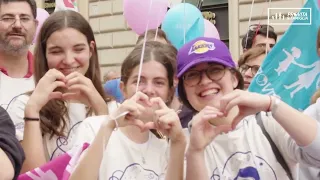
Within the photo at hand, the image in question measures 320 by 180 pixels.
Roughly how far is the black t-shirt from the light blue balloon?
287cm

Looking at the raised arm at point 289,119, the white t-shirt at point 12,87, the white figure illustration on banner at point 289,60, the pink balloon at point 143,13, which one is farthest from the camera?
the pink balloon at point 143,13

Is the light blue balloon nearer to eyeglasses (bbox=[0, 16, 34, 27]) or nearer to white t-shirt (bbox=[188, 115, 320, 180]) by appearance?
eyeglasses (bbox=[0, 16, 34, 27])

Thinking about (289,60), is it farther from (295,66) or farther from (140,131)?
(140,131)

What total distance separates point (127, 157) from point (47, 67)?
66 cm

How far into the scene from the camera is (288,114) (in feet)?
5.58

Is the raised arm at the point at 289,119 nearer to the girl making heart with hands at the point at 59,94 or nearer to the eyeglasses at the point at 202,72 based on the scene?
the eyeglasses at the point at 202,72

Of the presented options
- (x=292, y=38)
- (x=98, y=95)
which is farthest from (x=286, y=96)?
(x=98, y=95)

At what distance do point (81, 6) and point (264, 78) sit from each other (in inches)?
268

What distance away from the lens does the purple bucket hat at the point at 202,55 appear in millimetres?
2043

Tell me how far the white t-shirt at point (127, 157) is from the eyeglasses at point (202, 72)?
29 centimetres

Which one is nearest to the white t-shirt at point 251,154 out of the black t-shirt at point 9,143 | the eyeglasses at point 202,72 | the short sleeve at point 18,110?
the eyeglasses at point 202,72

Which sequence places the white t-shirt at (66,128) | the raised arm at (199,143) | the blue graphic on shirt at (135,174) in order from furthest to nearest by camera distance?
→ 1. the white t-shirt at (66,128)
2. the blue graphic on shirt at (135,174)
3. the raised arm at (199,143)

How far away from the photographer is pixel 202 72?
2066mm

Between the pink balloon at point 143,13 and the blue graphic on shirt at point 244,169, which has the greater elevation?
the pink balloon at point 143,13
